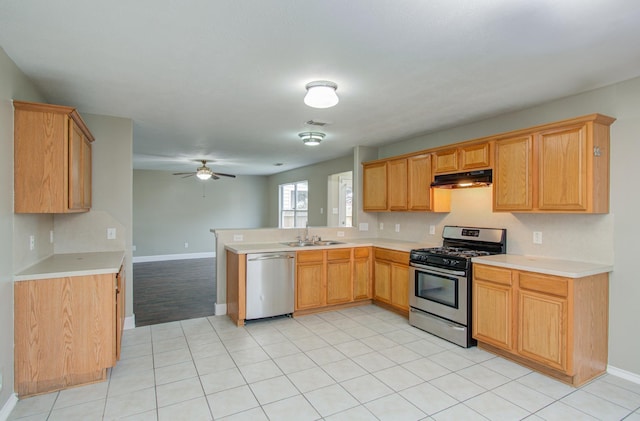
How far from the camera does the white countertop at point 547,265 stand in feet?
8.54

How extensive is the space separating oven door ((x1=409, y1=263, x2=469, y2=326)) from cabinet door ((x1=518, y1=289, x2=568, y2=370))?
54 cm

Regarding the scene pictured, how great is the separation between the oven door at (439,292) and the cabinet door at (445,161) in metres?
1.16

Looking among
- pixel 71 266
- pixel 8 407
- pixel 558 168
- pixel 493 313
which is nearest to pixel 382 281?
pixel 493 313

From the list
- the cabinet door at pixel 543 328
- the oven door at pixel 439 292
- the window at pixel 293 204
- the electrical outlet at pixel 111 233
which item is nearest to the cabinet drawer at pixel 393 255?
the oven door at pixel 439 292

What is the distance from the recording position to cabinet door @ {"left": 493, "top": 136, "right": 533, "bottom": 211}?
3107mm

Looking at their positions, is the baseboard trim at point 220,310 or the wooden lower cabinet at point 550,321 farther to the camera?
the baseboard trim at point 220,310

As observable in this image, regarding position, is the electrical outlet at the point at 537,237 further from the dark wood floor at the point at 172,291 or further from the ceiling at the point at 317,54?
the dark wood floor at the point at 172,291

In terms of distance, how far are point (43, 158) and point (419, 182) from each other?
3.78 metres

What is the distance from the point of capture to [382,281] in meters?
4.58

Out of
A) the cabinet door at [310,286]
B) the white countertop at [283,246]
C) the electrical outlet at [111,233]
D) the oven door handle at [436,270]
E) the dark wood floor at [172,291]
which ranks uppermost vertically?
the electrical outlet at [111,233]

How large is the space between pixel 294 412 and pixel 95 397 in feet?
4.73

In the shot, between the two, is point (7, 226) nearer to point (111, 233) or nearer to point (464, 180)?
point (111, 233)

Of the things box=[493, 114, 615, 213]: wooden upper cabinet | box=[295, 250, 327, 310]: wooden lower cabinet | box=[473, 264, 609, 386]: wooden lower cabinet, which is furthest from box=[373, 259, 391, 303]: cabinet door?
box=[493, 114, 615, 213]: wooden upper cabinet

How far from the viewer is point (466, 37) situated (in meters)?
2.05
